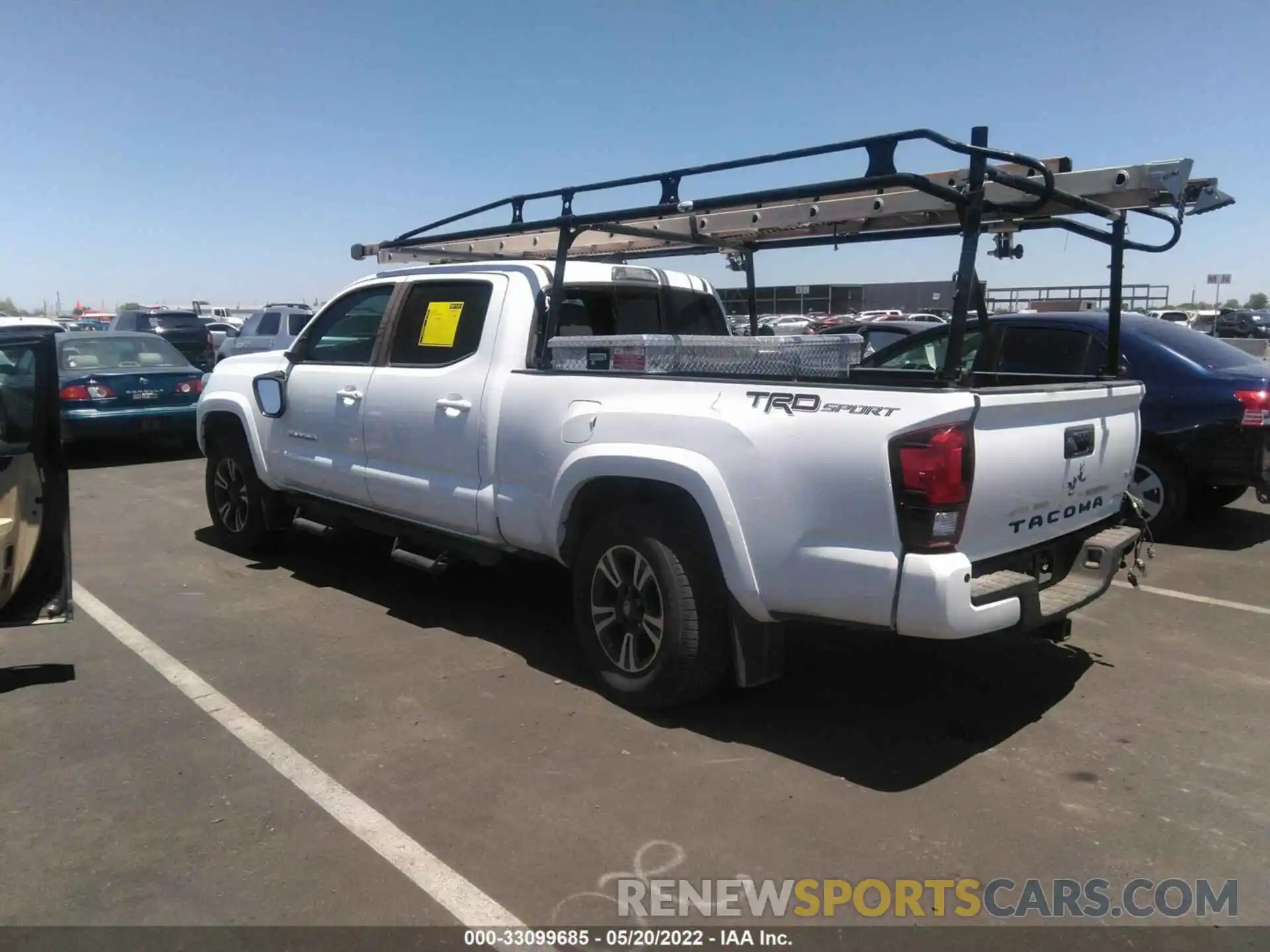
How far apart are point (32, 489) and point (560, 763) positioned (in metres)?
2.64

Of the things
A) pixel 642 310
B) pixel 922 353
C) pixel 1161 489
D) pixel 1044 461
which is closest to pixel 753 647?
pixel 1044 461

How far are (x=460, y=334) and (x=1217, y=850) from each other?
4.00 meters

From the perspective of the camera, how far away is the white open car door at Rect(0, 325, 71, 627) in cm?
421

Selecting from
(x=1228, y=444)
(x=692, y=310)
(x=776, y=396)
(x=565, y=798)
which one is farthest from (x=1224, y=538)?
(x=565, y=798)

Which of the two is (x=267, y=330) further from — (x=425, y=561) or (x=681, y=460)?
(x=681, y=460)

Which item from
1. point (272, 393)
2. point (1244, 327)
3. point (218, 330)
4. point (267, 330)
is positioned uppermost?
point (1244, 327)

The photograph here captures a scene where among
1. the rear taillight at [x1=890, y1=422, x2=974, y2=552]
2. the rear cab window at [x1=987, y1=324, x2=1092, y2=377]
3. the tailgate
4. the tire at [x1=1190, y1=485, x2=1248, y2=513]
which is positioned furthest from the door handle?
the tire at [x1=1190, y1=485, x2=1248, y2=513]

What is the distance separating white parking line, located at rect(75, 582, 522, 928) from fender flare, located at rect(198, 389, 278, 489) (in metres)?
1.69

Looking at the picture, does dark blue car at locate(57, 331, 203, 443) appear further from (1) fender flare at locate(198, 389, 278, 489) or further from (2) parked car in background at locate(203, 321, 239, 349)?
(2) parked car in background at locate(203, 321, 239, 349)

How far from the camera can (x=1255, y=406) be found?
22.7 feet

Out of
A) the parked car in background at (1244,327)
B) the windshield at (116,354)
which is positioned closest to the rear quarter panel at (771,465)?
the windshield at (116,354)

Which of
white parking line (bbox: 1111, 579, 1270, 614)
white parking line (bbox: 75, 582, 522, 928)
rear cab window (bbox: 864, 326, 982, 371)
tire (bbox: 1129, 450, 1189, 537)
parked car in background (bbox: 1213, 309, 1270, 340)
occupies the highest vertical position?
parked car in background (bbox: 1213, 309, 1270, 340)

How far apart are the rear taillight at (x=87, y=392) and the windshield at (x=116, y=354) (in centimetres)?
44

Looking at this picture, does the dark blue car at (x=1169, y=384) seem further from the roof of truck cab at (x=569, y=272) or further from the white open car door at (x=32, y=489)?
the white open car door at (x=32, y=489)
